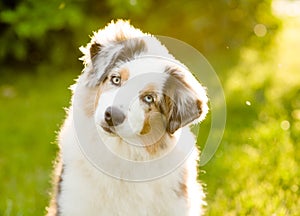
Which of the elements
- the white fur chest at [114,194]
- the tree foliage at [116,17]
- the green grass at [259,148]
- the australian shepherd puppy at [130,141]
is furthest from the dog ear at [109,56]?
the tree foliage at [116,17]

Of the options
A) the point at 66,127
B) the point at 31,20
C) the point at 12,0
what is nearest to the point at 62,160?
the point at 66,127

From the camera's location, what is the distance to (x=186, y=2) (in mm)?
9875

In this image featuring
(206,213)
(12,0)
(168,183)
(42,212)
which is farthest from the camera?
(12,0)

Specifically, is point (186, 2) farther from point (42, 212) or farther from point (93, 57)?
point (93, 57)

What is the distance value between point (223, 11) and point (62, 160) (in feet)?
19.9

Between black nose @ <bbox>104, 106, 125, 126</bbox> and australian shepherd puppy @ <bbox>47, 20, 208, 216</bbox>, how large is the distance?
10 cm

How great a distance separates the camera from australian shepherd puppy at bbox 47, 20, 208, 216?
11.5 feet

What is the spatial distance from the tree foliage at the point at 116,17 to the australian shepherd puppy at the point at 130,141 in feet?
15.8

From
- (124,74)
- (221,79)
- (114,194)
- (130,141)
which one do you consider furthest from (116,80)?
(221,79)

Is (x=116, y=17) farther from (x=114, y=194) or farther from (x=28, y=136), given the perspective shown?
(x=114, y=194)

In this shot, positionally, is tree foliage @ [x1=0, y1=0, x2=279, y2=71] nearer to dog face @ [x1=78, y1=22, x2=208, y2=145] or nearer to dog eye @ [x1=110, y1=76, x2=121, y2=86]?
dog face @ [x1=78, y1=22, x2=208, y2=145]

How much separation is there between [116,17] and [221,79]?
72.5 inches

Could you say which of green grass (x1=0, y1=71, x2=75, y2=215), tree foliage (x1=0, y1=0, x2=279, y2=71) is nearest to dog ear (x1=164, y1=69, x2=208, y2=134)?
green grass (x1=0, y1=71, x2=75, y2=215)

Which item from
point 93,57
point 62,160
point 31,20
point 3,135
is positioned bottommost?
point 62,160
